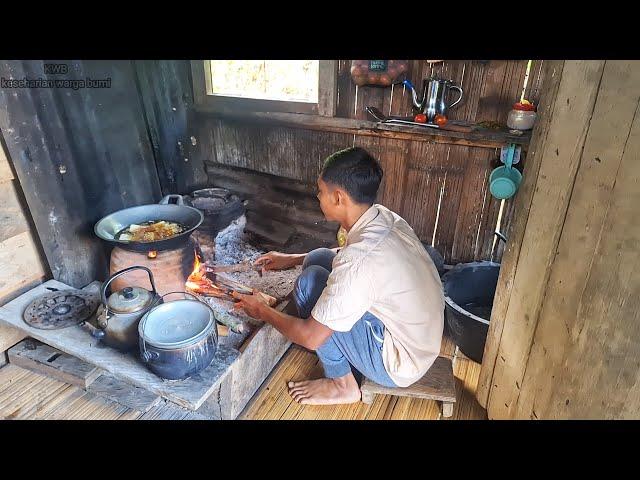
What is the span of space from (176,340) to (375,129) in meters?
2.32

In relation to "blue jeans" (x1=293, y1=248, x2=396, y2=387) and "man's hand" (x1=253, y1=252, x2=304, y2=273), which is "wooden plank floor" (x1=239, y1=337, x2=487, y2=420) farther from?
"man's hand" (x1=253, y1=252, x2=304, y2=273)

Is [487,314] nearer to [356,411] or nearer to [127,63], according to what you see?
[356,411]

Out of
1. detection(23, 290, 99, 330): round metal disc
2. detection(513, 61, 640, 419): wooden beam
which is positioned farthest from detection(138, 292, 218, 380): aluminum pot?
detection(513, 61, 640, 419): wooden beam

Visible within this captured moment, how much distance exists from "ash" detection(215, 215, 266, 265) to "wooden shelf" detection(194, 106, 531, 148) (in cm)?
104

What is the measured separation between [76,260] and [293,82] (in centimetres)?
234

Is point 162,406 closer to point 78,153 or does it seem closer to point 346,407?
point 346,407

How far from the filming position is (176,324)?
216 cm

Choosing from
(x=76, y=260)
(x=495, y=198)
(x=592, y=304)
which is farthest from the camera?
(x=495, y=198)

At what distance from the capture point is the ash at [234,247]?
153 inches

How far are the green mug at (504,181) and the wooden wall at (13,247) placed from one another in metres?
3.25

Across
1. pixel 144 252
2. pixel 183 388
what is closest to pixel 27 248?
pixel 144 252

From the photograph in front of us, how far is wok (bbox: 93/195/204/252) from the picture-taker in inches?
102

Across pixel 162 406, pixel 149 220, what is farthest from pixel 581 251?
pixel 149 220
